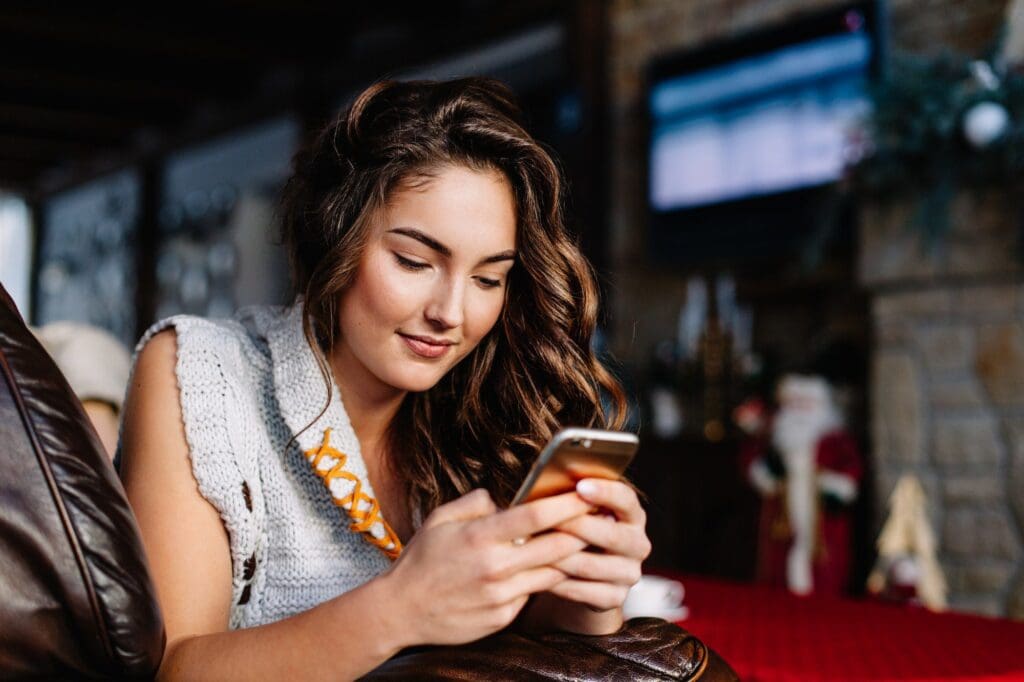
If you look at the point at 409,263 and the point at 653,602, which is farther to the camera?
the point at 653,602

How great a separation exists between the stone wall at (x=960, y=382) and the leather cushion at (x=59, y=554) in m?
2.59

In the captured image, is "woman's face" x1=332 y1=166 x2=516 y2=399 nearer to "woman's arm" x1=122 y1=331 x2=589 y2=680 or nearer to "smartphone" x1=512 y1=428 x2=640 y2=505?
"woman's arm" x1=122 y1=331 x2=589 y2=680

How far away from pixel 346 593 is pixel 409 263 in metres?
0.42

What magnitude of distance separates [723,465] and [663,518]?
0.31 meters

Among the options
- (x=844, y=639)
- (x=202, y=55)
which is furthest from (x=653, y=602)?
(x=202, y=55)

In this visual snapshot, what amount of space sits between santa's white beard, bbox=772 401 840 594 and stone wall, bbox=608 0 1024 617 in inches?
11.2

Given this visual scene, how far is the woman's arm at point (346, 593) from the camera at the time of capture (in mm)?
728

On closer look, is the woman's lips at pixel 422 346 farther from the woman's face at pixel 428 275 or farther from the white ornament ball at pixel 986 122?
the white ornament ball at pixel 986 122

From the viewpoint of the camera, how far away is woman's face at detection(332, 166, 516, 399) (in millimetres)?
1062

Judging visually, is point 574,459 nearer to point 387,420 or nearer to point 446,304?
point 446,304

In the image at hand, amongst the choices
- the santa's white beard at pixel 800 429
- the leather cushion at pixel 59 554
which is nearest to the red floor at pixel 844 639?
the leather cushion at pixel 59 554

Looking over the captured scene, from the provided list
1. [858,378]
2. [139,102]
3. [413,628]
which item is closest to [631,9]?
[858,378]

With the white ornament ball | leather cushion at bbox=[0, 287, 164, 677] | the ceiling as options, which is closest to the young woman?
leather cushion at bbox=[0, 287, 164, 677]

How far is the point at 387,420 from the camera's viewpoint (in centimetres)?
127
